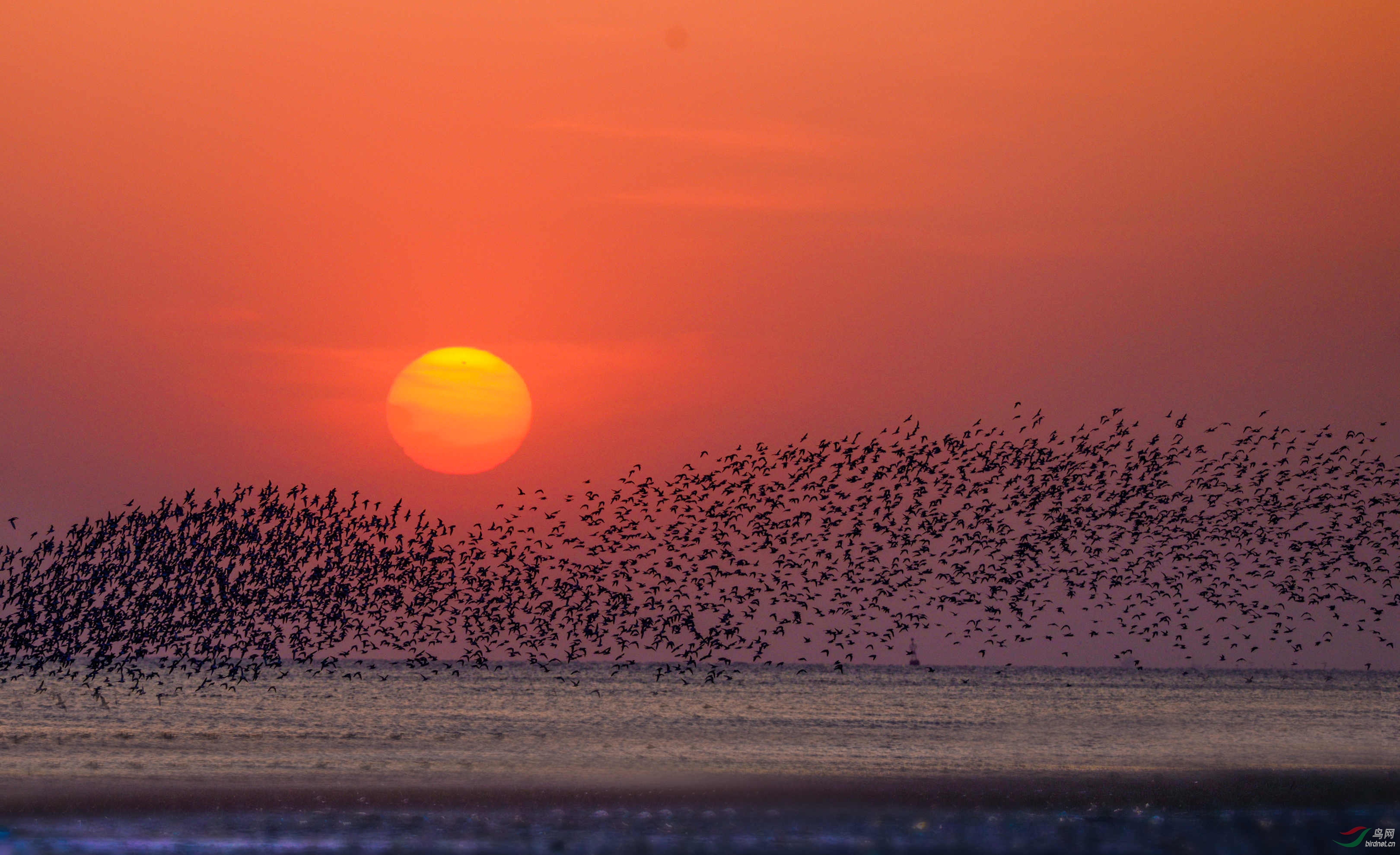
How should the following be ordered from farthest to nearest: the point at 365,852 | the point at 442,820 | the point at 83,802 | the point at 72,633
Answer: the point at 72,633 < the point at 83,802 < the point at 442,820 < the point at 365,852

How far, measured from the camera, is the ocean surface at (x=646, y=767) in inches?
895

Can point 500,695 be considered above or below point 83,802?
below

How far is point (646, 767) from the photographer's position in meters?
37.4

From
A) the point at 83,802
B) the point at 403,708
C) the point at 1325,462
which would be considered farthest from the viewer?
the point at 403,708

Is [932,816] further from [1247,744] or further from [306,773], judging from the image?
[1247,744]

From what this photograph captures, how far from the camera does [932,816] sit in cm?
2509

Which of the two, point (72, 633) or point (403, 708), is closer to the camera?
point (403, 708)

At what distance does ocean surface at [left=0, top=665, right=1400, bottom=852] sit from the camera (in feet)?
74.6

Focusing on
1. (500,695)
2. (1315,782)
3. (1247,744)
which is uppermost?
(1315,782)

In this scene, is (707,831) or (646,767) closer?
(707,831)

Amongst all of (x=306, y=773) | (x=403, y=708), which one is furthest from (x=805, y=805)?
(x=403, y=708)

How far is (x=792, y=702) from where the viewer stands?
73312 millimetres

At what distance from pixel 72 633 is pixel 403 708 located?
19400 mm

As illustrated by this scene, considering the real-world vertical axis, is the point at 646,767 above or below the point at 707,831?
below
